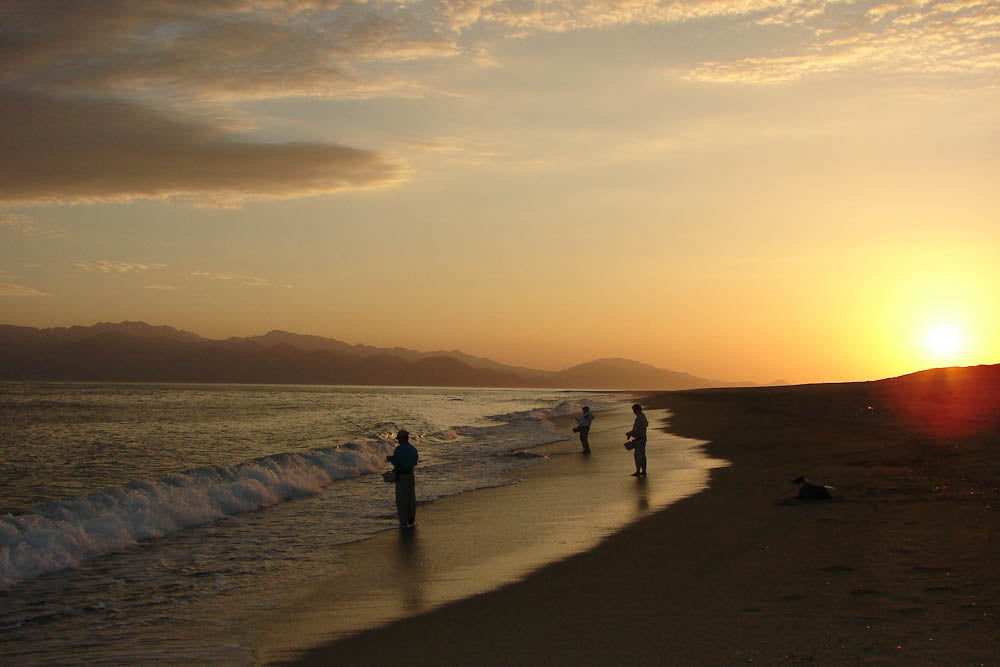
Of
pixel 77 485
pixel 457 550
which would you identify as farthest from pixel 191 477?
pixel 457 550

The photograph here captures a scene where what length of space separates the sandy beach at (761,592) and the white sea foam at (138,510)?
23.3ft

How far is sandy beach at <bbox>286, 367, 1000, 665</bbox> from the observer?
21.1 ft

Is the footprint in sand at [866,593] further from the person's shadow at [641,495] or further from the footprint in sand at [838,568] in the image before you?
the person's shadow at [641,495]

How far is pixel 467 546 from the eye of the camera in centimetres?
1183

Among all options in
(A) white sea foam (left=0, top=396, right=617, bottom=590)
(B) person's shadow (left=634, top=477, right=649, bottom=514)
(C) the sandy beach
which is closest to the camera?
(C) the sandy beach

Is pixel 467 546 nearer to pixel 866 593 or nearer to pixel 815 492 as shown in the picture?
pixel 866 593

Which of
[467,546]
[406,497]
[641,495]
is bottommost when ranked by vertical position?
[641,495]

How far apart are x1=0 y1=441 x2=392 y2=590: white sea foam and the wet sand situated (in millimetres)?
3034

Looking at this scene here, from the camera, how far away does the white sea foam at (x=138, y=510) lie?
1189 cm

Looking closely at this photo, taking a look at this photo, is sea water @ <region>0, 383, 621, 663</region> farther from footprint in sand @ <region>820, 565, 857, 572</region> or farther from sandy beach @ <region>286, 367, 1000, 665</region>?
footprint in sand @ <region>820, 565, 857, 572</region>

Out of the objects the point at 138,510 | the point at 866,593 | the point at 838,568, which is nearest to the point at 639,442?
the point at 838,568

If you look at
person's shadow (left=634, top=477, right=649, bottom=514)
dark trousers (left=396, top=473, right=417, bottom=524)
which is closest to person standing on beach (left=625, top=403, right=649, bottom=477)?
person's shadow (left=634, top=477, right=649, bottom=514)

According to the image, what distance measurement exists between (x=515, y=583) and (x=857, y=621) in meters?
3.77

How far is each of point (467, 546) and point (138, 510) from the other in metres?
6.95
